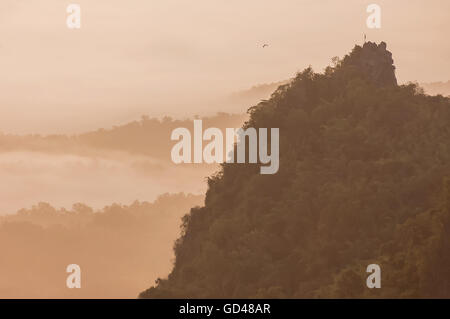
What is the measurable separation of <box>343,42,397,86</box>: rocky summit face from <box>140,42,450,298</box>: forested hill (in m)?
0.08

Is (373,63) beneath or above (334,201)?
above

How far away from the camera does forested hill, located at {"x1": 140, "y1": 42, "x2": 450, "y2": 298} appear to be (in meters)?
68.0

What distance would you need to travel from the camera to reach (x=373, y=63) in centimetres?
8575

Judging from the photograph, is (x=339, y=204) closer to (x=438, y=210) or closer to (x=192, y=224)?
(x=438, y=210)

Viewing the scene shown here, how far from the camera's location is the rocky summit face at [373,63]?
85.5 meters

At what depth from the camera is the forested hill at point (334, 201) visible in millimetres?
68000

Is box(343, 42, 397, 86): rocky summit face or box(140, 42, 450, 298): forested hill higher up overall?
box(343, 42, 397, 86): rocky summit face

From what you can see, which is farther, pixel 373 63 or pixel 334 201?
pixel 373 63

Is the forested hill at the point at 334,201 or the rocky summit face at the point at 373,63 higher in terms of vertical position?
the rocky summit face at the point at 373,63

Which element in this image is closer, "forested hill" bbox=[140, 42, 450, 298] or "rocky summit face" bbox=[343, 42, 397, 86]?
"forested hill" bbox=[140, 42, 450, 298]

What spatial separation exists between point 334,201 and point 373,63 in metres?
16.2

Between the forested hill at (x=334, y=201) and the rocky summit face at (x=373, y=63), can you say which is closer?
the forested hill at (x=334, y=201)

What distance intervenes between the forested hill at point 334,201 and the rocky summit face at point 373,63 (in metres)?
0.08
